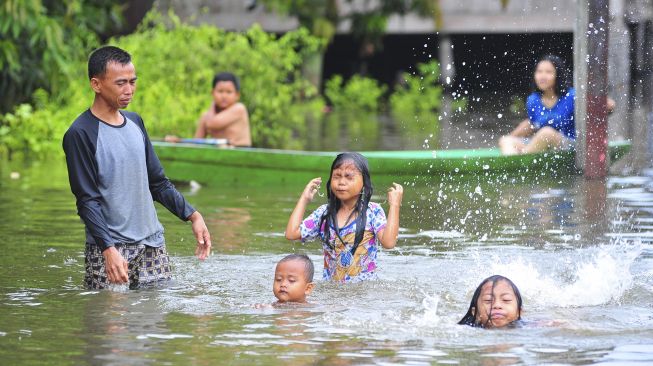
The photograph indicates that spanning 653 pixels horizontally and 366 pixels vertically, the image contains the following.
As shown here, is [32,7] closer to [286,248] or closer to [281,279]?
[286,248]

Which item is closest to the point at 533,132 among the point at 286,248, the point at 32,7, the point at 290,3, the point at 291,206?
the point at 291,206

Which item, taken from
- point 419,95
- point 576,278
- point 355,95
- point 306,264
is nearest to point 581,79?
point 576,278

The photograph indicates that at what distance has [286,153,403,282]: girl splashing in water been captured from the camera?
8031mm

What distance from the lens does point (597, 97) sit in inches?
535

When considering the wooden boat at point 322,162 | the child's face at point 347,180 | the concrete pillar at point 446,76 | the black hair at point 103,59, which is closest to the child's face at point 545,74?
the wooden boat at point 322,162

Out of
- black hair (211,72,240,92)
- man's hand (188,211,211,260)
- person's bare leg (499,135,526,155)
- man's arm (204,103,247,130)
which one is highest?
black hair (211,72,240,92)

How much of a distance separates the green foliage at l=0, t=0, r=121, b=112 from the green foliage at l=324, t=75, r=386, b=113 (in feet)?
32.4

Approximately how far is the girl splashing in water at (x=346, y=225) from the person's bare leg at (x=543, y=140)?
5703mm

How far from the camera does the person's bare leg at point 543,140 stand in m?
13.6

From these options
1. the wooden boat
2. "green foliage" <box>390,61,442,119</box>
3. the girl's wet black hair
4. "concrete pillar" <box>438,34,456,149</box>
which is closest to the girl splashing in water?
the girl's wet black hair

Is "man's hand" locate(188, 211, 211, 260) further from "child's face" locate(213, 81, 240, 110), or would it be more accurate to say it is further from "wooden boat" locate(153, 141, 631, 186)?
"child's face" locate(213, 81, 240, 110)

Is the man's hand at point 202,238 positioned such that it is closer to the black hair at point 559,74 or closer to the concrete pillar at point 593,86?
the black hair at point 559,74

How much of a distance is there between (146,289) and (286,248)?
6.97 ft

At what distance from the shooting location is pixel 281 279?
7.59m
